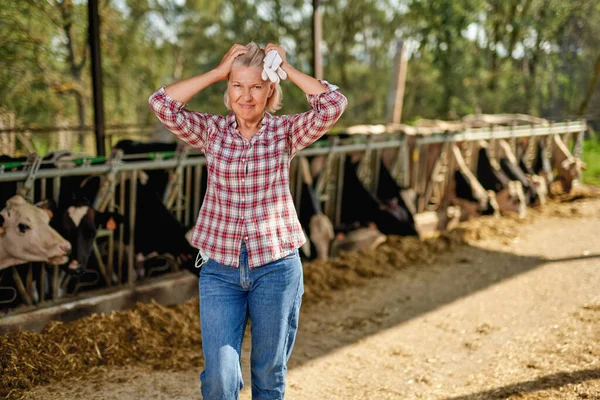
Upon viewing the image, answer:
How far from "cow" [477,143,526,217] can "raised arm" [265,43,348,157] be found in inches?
252

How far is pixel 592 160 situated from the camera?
14.2 m

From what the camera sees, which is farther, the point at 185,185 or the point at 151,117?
the point at 151,117

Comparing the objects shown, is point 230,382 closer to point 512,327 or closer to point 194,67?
point 512,327

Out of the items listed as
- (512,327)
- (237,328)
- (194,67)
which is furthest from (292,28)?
(237,328)

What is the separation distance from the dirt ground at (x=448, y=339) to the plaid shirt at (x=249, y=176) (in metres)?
1.60

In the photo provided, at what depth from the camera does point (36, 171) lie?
168 inches

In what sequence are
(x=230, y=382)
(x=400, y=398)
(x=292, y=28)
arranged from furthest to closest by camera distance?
(x=292, y=28) < (x=400, y=398) < (x=230, y=382)

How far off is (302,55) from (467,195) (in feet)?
57.7

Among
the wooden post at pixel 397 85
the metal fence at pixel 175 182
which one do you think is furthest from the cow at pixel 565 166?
the wooden post at pixel 397 85

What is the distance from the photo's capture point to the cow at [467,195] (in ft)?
25.2

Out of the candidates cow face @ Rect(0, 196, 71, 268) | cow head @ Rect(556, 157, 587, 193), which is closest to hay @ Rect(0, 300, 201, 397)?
cow face @ Rect(0, 196, 71, 268)

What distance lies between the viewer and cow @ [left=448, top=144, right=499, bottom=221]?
25.2ft

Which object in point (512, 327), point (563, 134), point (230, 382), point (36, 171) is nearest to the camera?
point (230, 382)

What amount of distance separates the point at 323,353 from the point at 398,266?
2294 millimetres
